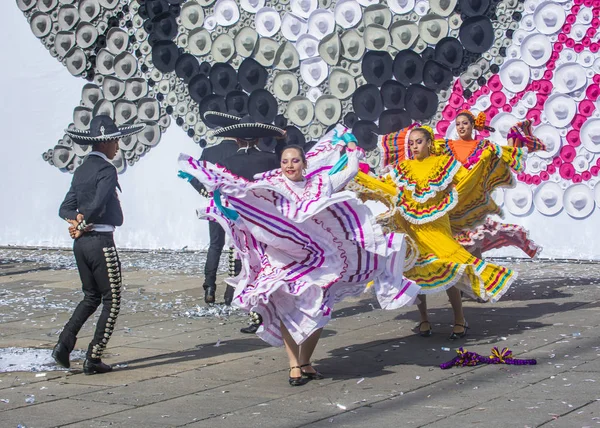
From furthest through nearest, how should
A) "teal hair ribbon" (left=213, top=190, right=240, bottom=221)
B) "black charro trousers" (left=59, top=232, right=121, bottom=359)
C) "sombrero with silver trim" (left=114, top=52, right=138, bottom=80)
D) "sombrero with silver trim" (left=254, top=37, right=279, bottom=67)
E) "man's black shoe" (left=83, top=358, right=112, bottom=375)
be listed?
1. "sombrero with silver trim" (left=114, top=52, right=138, bottom=80)
2. "sombrero with silver trim" (left=254, top=37, right=279, bottom=67)
3. "black charro trousers" (left=59, top=232, right=121, bottom=359)
4. "man's black shoe" (left=83, top=358, right=112, bottom=375)
5. "teal hair ribbon" (left=213, top=190, right=240, bottom=221)

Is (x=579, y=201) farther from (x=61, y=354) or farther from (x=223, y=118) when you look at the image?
(x=61, y=354)

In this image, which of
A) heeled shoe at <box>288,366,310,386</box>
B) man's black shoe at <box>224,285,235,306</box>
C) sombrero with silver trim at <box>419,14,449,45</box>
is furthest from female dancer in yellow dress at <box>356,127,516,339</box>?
sombrero with silver trim at <box>419,14,449,45</box>

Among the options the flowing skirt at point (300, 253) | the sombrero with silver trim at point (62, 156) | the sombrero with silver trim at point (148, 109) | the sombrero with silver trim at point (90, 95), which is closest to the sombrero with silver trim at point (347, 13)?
the sombrero with silver trim at point (148, 109)

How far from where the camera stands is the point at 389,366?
6.62 meters

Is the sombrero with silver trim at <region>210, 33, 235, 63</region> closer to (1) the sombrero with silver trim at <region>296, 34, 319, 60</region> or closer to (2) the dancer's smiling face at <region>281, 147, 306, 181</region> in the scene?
(1) the sombrero with silver trim at <region>296, 34, 319, 60</region>

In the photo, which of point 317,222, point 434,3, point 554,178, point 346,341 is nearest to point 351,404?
point 317,222

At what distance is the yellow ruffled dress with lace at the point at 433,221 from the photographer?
7582mm

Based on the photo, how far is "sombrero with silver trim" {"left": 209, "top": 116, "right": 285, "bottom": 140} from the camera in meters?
8.62

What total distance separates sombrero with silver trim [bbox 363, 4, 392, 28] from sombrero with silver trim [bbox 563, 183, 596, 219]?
10.7ft

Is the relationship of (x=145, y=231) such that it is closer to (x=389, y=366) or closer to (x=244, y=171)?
(x=244, y=171)

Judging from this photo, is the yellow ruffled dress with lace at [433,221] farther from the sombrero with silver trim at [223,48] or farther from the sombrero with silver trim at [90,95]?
the sombrero with silver trim at [90,95]

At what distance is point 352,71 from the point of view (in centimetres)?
1323

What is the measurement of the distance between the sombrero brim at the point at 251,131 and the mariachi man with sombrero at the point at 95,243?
1899 mm

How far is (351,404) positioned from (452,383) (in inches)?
30.7
